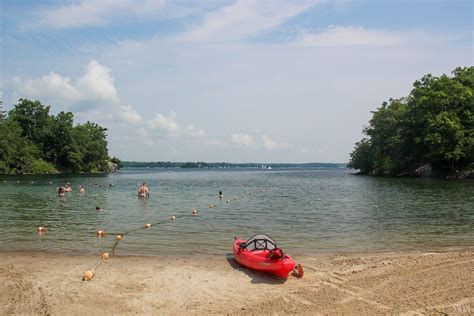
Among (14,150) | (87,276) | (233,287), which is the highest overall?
(14,150)

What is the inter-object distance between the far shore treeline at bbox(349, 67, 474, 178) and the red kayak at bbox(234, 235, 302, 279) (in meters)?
64.7

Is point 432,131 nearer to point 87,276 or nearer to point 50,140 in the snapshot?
point 87,276

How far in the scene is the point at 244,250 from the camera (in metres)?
16.1

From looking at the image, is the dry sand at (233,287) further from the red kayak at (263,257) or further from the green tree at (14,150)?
the green tree at (14,150)

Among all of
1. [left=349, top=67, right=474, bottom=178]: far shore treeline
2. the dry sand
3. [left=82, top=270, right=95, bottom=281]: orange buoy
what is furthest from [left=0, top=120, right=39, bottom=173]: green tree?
[left=82, top=270, right=95, bottom=281]: orange buoy

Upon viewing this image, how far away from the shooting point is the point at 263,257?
1494 centimetres

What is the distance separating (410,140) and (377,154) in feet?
47.2

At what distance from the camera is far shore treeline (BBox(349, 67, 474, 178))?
7194 cm

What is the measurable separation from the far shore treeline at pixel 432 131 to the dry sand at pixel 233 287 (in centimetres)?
6192

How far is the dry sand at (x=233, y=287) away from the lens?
36.6ft

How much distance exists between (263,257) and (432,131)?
6951 centimetres

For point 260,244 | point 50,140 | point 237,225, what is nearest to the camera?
point 260,244

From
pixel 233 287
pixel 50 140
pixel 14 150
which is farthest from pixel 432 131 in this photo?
pixel 50 140

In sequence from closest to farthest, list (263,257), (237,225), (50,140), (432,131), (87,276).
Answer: (87,276)
(263,257)
(237,225)
(432,131)
(50,140)
